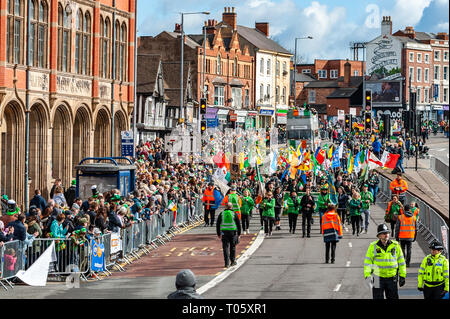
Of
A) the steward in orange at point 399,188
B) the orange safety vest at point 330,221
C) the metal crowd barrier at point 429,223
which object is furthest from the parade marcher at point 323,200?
the orange safety vest at point 330,221

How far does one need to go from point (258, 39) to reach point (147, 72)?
1639 inches

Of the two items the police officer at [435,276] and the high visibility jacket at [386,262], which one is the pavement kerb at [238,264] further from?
the police officer at [435,276]

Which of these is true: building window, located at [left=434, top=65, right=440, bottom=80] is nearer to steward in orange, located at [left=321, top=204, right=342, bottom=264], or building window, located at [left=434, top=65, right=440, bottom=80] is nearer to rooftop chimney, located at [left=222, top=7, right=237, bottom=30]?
rooftop chimney, located at [left=222, top=7, right=237, bottom=30]

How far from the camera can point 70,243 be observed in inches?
840

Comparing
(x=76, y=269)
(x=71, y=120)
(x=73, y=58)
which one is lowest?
(x=76, y=269)

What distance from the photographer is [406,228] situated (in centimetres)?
2314

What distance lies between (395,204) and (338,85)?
105106 mm

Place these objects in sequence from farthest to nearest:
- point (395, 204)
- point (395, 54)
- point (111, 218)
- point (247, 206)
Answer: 1. point (395, 54)
2. point (247, 206)
3. point (395, 204)
4. point (111, 218)

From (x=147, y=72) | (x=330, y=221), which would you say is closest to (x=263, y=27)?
(x=147, y=72)

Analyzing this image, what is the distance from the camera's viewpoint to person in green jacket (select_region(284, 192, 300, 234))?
30547mm

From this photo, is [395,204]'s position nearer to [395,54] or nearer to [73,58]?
[73,58]

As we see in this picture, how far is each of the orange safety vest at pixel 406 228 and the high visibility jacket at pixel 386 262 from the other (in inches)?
284

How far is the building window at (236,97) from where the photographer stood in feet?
324
